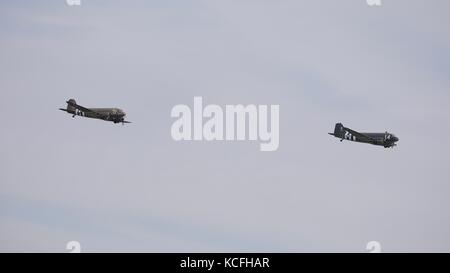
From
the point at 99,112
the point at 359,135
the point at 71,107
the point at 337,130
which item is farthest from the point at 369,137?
the point at 71,107

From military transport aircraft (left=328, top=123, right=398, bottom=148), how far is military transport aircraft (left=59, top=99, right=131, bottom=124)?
26.8 m

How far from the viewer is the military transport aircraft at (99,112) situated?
129m

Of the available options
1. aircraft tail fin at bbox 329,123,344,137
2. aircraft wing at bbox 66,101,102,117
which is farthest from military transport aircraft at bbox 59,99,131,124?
aircraft tail fin at bbox 329,123,344,137

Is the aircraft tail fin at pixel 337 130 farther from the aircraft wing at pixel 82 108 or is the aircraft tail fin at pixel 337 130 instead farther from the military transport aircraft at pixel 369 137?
the aircraft wing at pixel 82 108

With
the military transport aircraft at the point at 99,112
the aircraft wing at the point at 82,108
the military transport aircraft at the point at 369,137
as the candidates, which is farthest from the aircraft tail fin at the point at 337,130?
the aircraft wing at the point at 82,108

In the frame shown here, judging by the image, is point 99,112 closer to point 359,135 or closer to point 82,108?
point 82,108

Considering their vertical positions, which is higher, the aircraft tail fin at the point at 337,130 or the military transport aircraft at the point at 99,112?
the military transport aircraft at the point at 99,112

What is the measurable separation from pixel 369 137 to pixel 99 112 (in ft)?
113

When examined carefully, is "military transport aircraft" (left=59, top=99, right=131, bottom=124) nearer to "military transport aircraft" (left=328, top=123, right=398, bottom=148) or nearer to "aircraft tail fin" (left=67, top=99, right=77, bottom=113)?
"aircraft tail fin" (left=67, top=99, right=77, bottom=113)

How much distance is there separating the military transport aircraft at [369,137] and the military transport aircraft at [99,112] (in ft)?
88.0
